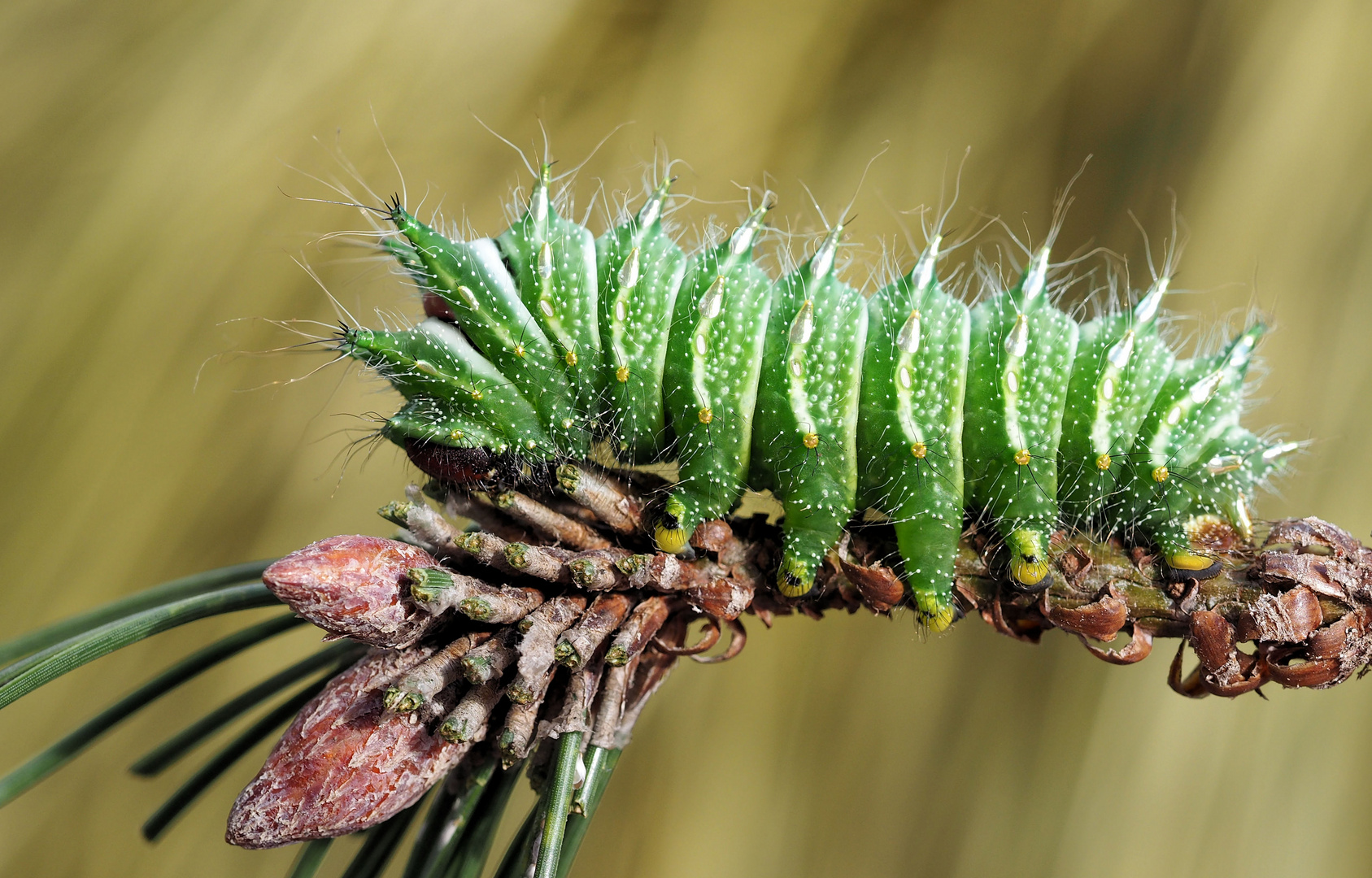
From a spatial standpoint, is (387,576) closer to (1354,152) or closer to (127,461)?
(127,461)

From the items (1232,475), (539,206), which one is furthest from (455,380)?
(1232,475)

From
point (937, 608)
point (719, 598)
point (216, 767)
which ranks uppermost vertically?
point (937, 608)

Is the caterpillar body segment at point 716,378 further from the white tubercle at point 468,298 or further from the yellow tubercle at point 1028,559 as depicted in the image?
the yellow tubercle at point 1028,559

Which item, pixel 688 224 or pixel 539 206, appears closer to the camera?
pixel 539 206

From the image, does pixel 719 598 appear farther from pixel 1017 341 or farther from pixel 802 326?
pixel 1017 341

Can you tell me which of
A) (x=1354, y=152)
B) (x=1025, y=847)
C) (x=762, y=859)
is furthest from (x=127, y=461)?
(x=1354, y=152)

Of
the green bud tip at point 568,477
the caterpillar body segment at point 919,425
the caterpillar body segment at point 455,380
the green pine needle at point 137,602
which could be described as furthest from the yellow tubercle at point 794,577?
the green pine needle at point 137,602
